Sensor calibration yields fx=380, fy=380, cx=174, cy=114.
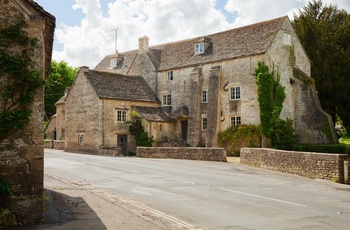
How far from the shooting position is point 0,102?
8.66 m

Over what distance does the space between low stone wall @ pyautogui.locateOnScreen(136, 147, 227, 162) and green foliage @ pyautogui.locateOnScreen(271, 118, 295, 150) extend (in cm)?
634

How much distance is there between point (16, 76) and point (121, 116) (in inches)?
1208

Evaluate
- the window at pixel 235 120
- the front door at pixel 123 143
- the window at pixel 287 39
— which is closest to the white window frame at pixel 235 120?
the window at pixel 235 120

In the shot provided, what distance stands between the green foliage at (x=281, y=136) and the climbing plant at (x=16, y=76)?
26.1 m

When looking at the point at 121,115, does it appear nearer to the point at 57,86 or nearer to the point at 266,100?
the point at 266,100

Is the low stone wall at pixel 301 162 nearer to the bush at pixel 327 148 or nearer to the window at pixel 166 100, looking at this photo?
the bush at pixel 327 148

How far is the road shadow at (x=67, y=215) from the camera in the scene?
8.44m

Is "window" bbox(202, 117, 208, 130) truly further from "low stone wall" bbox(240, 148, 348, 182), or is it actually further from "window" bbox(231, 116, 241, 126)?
"low stone wall" bbox(240, 148, 348, 182)

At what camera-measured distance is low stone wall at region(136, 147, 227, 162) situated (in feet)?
93.5

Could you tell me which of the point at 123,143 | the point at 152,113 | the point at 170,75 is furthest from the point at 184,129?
the point at 123,143

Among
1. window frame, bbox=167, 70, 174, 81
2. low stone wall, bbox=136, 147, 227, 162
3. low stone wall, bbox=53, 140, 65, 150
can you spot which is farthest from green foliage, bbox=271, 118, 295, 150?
low stone wall, bbox=53, 140, 65, 150

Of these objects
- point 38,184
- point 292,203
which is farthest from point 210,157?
point 38,184

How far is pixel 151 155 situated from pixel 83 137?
1112cm

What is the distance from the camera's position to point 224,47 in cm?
3791
